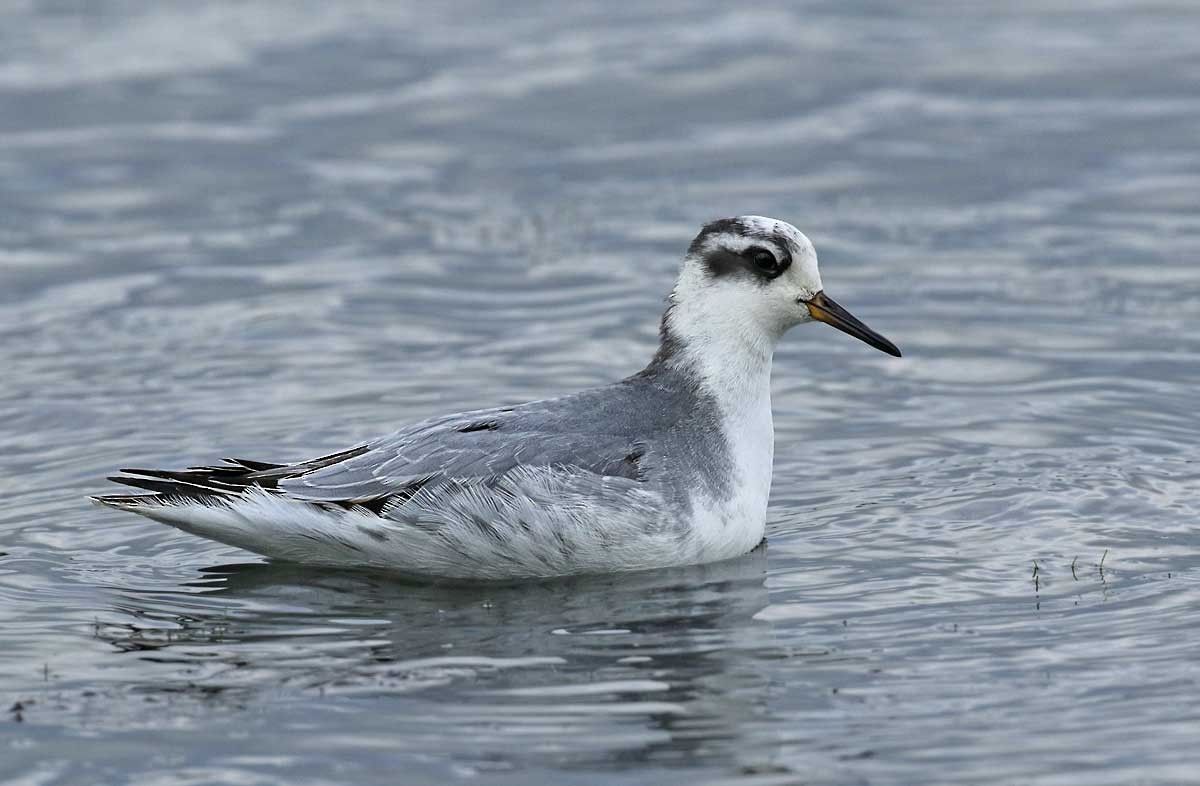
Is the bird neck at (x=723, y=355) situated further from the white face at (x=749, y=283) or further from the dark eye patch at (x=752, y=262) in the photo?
the dark eye patch at (x=752, y=262)

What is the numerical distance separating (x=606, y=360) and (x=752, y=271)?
12.6ft

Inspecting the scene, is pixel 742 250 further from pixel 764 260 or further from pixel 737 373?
pixel 737 373

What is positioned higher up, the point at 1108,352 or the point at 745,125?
the point at 745,125

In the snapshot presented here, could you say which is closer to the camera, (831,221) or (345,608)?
(345,608)

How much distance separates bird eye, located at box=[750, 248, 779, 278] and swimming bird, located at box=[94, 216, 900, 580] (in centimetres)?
1

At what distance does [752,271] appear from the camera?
1028 centimetres

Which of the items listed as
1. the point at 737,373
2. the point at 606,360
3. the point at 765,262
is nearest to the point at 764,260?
the point at 765,262

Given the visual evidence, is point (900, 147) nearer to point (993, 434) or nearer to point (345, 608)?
point (993, 434)

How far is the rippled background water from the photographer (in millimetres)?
7914

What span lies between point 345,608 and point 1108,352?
21.5 ft

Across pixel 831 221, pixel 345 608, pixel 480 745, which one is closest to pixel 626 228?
pixel 831 221

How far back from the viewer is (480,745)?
759cm

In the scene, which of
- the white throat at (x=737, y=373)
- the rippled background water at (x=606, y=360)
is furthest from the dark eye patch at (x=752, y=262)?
the rippled background water at (x=606, y=360)

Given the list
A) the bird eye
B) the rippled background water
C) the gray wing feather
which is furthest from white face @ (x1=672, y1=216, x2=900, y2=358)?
the rippled background water
